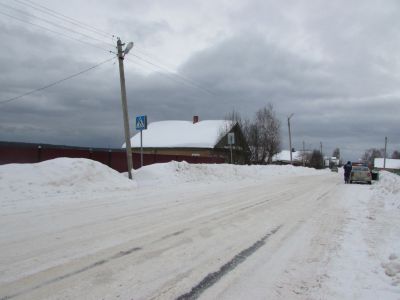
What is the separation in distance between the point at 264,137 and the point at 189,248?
4419 centimetres

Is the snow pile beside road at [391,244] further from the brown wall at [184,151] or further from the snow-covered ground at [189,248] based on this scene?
the brown wall at [184,151]

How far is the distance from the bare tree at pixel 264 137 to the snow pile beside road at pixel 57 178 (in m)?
31.7

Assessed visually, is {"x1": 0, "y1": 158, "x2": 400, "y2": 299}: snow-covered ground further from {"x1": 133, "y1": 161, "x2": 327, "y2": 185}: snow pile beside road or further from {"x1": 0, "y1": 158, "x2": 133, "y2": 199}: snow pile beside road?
{"x1": 133, "y1": 161, "x2": 327, "y2": 185}: snow pile beside road

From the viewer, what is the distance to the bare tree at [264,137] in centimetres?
4872

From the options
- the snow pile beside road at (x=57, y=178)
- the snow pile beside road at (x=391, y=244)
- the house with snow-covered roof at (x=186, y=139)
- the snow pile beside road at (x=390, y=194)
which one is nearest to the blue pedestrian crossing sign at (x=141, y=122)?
the snow pile beside road at (x=57, y=178)

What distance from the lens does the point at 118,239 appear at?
752cm

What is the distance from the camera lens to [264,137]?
5028cm

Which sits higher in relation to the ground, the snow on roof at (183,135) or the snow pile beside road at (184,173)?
the snow on roof at (183,135)

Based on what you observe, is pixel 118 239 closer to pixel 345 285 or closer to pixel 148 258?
pixel 148 258

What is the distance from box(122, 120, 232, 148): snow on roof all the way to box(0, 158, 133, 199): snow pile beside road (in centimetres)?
3987

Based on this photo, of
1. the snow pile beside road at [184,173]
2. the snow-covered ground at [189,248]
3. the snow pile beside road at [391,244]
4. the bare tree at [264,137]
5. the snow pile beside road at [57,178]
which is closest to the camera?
the snow-covered ground at [189,248]

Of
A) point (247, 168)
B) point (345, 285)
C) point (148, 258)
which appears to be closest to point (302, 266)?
point (345, 285)

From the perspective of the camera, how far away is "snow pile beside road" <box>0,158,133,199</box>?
13851 mm

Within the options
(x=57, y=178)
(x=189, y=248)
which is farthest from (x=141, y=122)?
(x=189, y=248)
